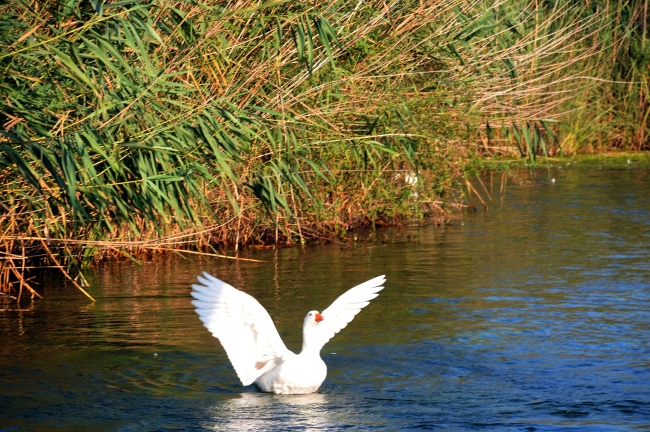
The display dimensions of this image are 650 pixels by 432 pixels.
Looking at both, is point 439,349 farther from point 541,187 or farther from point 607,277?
point 541,187

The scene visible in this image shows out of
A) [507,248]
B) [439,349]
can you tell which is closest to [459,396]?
[439,349]

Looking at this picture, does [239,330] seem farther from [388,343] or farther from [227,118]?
[227,118]

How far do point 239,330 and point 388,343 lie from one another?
1.31m

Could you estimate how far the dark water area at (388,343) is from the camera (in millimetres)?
5770

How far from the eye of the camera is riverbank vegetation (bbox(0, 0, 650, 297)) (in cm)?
691

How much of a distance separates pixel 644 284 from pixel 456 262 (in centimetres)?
184

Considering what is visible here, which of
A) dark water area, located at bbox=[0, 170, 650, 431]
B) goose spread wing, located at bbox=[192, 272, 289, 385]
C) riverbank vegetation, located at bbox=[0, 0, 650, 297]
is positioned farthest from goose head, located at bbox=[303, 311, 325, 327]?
riverbank vegetation, located at bbox=[0, 0, 650, 297]

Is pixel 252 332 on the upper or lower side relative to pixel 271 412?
upper

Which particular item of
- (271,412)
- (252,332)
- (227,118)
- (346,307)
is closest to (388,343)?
(346,307)

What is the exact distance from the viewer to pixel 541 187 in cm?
1605

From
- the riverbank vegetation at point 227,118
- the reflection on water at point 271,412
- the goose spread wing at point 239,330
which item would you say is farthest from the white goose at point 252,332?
the riverbank vegetation at point 227,118

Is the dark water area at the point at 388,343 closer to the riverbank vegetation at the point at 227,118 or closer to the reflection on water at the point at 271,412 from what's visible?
the reflection on water at the point at 271,412

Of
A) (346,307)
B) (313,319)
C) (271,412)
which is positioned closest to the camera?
(271,412)

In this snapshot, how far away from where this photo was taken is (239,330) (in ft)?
21.0
